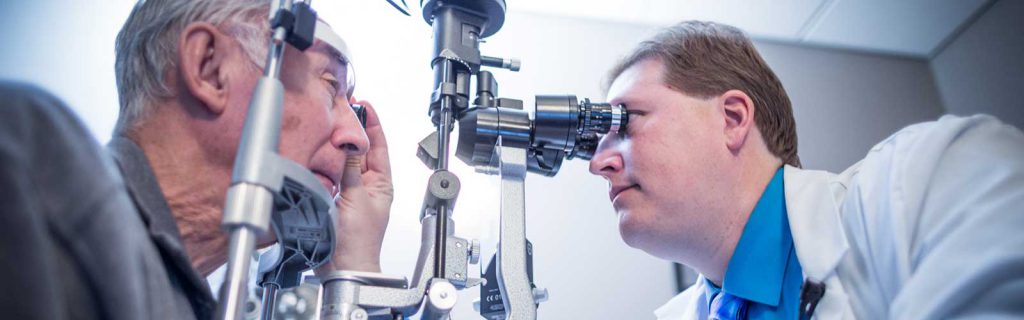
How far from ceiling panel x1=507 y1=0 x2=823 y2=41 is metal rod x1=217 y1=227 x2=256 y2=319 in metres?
1.78

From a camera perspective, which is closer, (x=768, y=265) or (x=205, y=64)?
(x=205, y=64)

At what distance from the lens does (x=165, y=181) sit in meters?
0.71

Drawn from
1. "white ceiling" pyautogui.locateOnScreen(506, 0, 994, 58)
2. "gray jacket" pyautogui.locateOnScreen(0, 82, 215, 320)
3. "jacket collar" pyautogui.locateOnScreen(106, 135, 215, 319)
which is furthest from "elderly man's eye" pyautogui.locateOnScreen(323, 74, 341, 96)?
"white ceiling" pyautogui.locateOnScreen(506, 0, 994, 58)

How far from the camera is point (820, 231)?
37.1 inches

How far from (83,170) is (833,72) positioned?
2.73 m

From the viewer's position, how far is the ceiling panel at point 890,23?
236cm

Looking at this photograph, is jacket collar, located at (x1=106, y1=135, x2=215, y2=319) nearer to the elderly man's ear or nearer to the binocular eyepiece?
the elderly man's ear

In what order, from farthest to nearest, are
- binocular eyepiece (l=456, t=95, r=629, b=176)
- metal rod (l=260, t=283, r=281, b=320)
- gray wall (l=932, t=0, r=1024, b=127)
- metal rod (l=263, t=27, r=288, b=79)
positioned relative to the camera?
gray wall (l=932, t=0, r=1024, b=127) < binocular eyepiece (l=456, t=95, r=629, b=176) < metal rod (l=260, t=283, r=281, b=320) < metal rod (l=263, t=27, r=288, b=79)

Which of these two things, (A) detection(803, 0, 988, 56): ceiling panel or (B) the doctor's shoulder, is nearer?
(B) the doctor's shoulder

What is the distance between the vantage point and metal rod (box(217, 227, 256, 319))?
44 cm

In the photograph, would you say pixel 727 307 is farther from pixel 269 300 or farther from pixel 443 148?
pixel 269 300

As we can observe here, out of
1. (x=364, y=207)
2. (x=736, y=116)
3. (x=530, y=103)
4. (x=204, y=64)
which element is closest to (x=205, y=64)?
(x=204, y=64)

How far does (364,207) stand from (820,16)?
7.18ft

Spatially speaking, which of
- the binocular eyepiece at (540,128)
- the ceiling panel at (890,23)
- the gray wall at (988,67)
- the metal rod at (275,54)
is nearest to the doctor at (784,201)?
the binocular eyepiece at (540,128)
